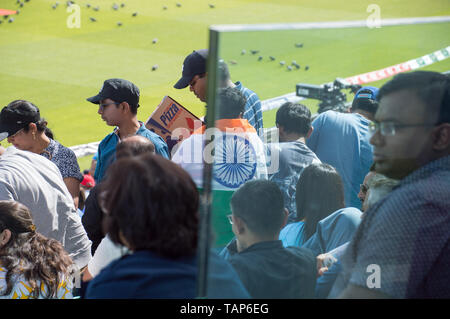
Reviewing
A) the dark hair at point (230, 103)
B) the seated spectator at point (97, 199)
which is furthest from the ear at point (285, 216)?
the seated spectator at point (97, 199)

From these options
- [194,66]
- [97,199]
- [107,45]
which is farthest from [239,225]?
[107,45]

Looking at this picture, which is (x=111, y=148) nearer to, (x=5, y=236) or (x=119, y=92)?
(x=119, y=92)

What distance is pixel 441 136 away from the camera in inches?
68.6

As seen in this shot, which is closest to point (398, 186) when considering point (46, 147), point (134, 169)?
point (134, 169)

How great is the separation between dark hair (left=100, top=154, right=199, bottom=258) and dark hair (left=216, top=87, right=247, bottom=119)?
23 cm

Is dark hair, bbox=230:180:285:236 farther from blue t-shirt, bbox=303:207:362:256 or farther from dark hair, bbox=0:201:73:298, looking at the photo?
dark hair, bbox=0:201:73:298

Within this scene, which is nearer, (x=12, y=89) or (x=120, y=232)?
(x=120, y=232)

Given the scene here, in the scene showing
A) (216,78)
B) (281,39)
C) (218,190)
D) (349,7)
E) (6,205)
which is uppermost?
(349,7)

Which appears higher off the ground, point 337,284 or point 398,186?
point 398,186

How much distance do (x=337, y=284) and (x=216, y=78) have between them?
0.76 metres

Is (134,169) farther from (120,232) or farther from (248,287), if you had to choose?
(248,287)

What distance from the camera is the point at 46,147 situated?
168 inches

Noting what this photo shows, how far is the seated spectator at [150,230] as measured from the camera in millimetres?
1691

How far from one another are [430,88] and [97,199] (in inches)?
89.0
